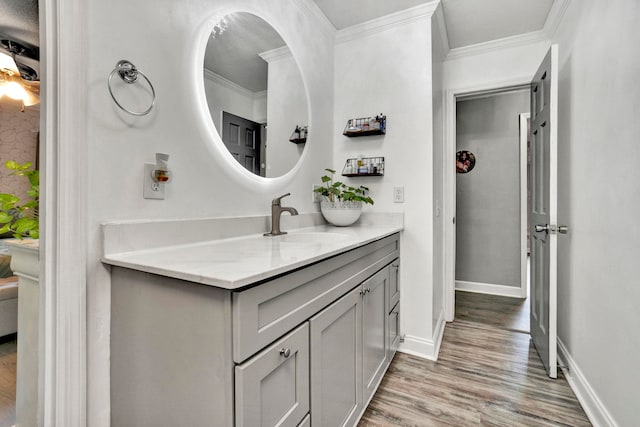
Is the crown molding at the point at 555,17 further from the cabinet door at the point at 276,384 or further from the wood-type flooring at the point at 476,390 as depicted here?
the cabinet door at the point at 276,384

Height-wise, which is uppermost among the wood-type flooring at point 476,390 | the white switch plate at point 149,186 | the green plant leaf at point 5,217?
the white switch plate at point 149,186

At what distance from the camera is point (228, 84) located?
1.50 metres

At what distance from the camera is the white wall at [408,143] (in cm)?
214

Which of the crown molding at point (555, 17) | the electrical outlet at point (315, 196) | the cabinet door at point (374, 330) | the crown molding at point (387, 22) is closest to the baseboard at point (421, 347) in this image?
the cabinet door at point (374, 330)

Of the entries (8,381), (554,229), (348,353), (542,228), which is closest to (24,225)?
(8,381)

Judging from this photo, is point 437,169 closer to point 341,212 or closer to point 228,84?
point 341,212

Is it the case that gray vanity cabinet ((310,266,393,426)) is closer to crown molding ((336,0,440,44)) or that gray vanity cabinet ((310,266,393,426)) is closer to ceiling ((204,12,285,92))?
ceiling ((204,12,285,92))

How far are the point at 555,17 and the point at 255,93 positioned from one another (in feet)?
7.25

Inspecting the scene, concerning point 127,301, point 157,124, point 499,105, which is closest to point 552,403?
point 127,301

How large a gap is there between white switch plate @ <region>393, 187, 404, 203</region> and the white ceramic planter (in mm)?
286

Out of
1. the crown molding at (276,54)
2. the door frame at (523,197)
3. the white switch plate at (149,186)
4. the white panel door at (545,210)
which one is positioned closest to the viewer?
the white switch plate at (149,186)

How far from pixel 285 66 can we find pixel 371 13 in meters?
0.87

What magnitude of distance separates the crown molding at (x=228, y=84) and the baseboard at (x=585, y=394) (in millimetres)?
2260

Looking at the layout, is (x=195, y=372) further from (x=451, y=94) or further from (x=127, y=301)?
(x=451, y=94)
